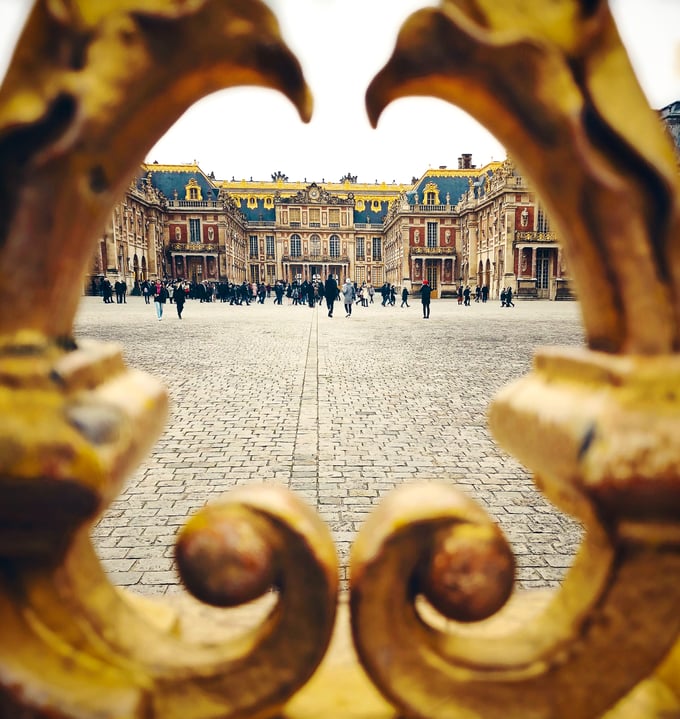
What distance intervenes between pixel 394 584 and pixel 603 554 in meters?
0.24

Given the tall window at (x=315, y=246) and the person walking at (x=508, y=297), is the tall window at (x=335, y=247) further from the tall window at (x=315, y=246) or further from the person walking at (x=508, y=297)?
the person walking at (x=508, y=297)

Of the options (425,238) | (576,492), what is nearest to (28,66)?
(576,492)

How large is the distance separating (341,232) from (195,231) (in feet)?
66.2

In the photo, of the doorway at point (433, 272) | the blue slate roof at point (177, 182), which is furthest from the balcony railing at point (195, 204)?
the doorway at point (433, 272)

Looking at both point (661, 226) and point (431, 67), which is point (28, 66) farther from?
point (661, 226)

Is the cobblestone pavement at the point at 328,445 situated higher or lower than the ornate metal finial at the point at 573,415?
lower

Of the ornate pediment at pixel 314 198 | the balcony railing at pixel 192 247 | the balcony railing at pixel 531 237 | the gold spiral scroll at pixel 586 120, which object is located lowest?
the gold spiral scroll at pixel 586 120

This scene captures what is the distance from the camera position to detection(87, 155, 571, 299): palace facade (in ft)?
138

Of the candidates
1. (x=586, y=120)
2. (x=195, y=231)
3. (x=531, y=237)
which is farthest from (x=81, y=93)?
(x=195, y=231)

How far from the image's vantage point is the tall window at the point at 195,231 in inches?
2340

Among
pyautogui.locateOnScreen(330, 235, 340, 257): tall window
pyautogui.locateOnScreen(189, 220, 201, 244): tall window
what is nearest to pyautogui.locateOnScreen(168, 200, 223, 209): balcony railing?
pyautogui.locateOnScreen(189, 220, 201, 244): tall window

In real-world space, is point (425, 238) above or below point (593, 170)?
above

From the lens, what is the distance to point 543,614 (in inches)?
27.7

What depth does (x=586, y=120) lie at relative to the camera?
22.7 inches
